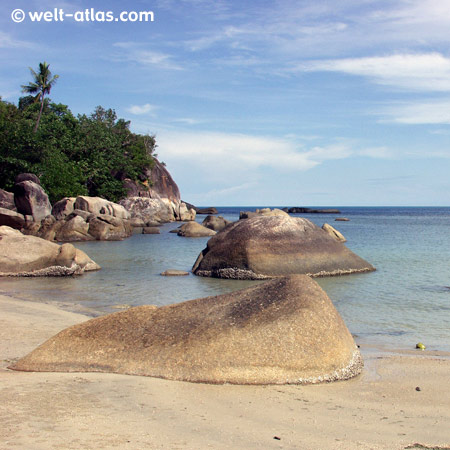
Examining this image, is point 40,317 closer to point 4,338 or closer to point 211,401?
point 4,338

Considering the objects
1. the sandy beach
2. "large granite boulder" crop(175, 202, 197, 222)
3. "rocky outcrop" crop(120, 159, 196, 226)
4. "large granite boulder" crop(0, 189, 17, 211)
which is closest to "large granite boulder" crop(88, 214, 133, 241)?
"large granite boulder" crop(0, 189, 17, 211)

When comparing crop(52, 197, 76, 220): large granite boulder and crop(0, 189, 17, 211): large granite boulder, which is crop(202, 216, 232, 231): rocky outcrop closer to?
crop(52, 197, 76, 220): large granite boulder

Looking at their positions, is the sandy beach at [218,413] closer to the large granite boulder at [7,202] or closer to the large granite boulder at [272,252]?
the large granite boulder at [272,252]

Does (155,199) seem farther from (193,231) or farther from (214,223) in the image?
(193,231)

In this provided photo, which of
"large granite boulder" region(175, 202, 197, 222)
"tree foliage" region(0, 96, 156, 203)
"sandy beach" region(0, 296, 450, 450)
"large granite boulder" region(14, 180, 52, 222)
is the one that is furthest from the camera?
"large granite boulder" region(175, 202, 197, 222)

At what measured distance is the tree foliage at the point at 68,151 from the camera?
3938 centimetres

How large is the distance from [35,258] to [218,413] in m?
12.3

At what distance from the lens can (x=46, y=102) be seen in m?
61.8

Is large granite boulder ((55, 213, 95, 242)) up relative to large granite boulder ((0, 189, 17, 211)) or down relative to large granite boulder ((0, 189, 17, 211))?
down

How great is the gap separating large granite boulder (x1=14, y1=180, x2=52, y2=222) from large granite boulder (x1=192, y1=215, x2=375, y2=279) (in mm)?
18482

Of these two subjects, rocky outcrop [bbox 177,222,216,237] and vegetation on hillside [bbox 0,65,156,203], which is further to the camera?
vegetation on hillside [bbox 0,65,156,203]

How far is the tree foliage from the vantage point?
39.4 meters

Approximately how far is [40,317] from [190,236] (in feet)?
87.4

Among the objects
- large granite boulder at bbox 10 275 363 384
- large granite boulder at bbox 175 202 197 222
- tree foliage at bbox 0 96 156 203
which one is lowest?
large granite boulder at bbox 10 275 363 384
